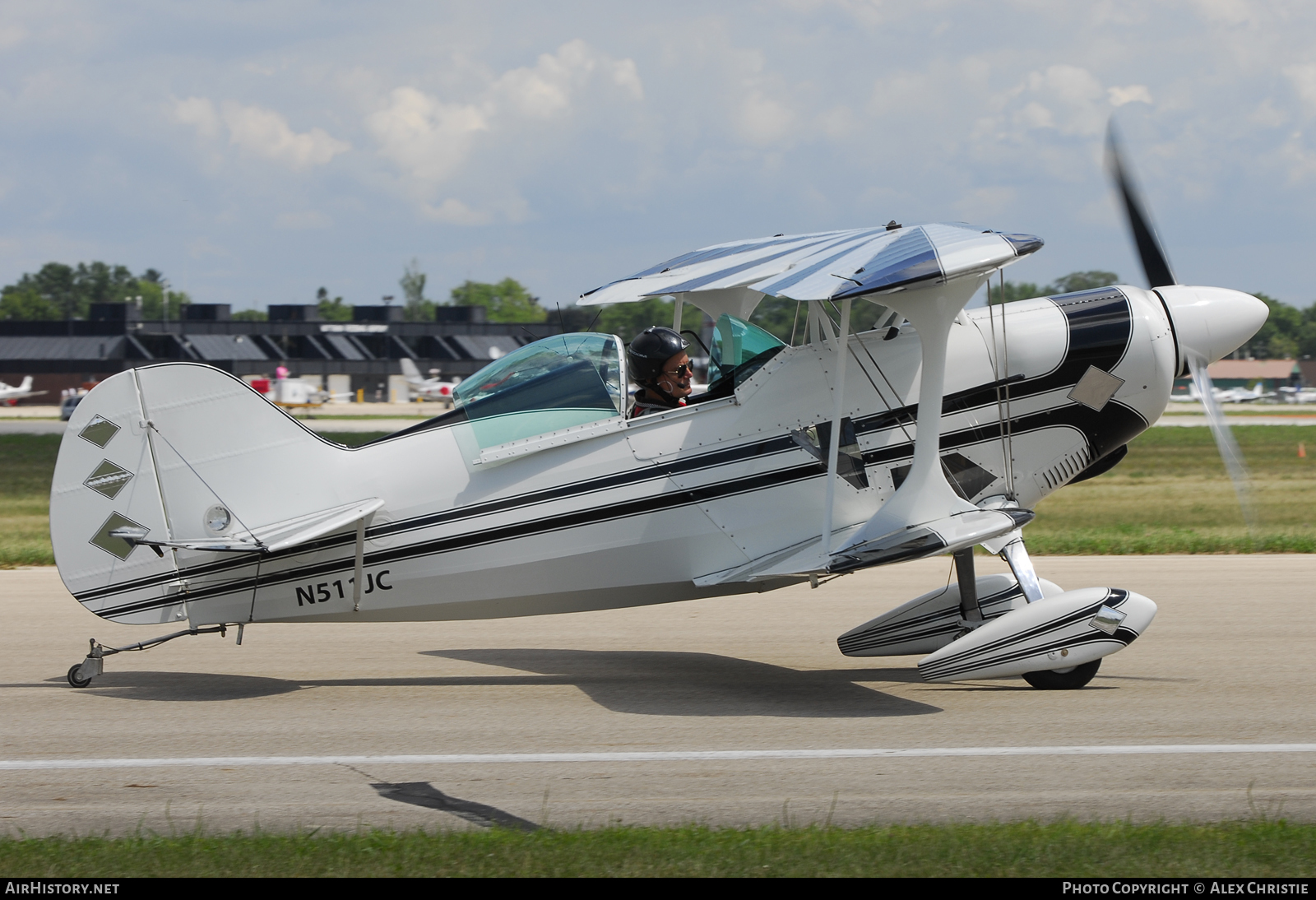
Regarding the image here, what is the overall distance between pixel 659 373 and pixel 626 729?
2.46m

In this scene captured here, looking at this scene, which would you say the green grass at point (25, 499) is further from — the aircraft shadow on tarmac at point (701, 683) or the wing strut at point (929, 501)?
A: the wing strut at point (929, 501)

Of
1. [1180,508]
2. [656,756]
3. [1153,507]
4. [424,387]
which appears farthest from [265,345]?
[656,756]

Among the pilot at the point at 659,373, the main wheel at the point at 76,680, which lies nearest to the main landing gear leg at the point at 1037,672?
the pilot at the point at 659,373

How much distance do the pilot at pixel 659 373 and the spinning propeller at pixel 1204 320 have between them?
3.39m

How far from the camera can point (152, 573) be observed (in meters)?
7.53

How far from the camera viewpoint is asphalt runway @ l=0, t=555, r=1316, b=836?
552cm

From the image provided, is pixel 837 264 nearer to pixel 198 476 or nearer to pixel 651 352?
pixel 651 352

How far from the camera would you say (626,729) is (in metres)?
6.91

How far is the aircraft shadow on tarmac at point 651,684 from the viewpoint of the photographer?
7430 millimetres

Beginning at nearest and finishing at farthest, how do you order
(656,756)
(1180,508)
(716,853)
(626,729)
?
(716,853) → (656,756) → (626,729) → (1180,508)

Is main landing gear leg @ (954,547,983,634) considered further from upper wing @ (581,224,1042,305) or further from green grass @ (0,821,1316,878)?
green grass @ (0,821,1316,878)

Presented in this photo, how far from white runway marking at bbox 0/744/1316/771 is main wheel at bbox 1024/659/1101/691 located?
1.26 metres

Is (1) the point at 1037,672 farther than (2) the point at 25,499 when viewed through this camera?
No
